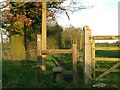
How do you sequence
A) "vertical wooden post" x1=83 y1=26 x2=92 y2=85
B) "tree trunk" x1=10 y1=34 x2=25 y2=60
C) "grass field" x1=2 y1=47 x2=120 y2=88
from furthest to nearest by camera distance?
1. "tree trunk" x1=10 y1=34 x2=25 y2=60
2. "vertical wooden post" x1=83 y1=26 x2=92 y2=85
3. "grass field" x1=2 y1=47 x2=120 y2=88

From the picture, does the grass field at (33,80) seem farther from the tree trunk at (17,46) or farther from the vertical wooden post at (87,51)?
the tree trunk at (17,46)

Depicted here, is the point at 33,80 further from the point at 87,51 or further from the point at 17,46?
the point at 17,46

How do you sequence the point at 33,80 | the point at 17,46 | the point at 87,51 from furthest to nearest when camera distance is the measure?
the point at 17,46 < the point at 33,80 < the point at 87,51

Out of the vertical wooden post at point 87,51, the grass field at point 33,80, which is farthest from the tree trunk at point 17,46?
the vertical wooden post at point 87,51

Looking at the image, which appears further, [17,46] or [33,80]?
[17,46]

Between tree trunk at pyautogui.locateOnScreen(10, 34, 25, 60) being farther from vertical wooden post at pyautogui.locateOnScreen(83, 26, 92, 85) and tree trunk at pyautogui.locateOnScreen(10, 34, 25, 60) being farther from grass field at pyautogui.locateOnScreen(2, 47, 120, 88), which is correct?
vertical wooden post at pyautogui.locateOnScreen(83, 26, 92, 85)

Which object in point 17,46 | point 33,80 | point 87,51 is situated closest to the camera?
point 87,51

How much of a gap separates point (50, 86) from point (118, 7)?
4492 mm

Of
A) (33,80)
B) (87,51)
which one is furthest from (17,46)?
(87,51)

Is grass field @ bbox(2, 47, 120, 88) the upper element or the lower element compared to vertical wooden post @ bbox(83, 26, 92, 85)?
lower

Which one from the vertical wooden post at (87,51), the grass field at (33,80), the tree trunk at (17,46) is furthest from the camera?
the tree trunk at (17,46)

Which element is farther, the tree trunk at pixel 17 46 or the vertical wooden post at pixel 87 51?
the tree trunk at pixel 17 46

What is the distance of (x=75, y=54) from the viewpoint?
33.7ft

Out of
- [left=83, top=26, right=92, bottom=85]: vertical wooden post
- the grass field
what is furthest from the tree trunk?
[left=83, top=26, right=92, bottom=85]: vertical wooden post
